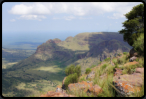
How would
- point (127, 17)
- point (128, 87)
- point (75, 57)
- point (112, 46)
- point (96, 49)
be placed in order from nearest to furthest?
point (128, 87) < point (127, 17) < point (112, 46) < point (96, 49) < point (75, 57)

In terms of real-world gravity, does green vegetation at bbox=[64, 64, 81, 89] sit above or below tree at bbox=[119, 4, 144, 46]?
below

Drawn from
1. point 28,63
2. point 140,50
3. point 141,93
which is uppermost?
point 140,50

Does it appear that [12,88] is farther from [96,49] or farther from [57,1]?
[96,49]

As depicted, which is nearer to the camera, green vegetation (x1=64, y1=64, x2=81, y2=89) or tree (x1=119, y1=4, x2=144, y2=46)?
green vegetation (x1=64, y1=64, x2=81, y2=89)

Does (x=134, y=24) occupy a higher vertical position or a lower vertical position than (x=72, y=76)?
higher

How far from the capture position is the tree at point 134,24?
1209 centimetres

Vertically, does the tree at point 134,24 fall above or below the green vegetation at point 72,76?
above

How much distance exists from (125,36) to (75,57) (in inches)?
7044

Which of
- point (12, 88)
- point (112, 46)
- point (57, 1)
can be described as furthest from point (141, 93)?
point (112, 46)

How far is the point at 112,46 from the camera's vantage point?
161125 millimetres

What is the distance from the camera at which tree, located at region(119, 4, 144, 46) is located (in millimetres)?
12086

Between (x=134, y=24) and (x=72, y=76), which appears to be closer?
(x=72, y=76)

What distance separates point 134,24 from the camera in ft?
40.9

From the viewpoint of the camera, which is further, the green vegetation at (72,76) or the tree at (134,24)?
the tree at (134,24)
